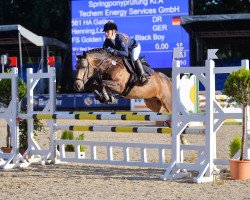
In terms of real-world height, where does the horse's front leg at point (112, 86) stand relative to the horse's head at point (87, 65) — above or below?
below

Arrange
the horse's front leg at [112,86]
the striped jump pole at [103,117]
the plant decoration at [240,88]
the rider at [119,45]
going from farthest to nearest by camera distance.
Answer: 1. the rider at [119,45]
2. the horse's front leg at [112,86]
3. the striped jump pole at [103,117]
4. the plant decoration at [240,88]

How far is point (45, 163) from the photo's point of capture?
31.2 ft

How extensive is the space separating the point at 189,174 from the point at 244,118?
105 centimetres

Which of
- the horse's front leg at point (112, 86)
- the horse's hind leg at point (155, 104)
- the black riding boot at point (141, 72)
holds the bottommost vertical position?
the horse's hind leg at point (155, 104)

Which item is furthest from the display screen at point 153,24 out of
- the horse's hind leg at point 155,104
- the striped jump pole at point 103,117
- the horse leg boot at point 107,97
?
the striped jump pole at point 103,117

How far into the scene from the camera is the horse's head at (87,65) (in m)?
8.81

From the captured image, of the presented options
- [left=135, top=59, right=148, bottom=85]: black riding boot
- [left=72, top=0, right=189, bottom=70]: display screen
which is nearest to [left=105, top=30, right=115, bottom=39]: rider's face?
[left=135, top=59, right=148, bottom=85]: black riding boot

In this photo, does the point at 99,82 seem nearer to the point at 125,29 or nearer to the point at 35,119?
the point at 35,119

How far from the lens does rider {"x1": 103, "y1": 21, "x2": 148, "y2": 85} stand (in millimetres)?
9445

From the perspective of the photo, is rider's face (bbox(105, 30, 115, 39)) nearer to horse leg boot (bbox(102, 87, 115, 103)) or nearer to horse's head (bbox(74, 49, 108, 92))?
horse's head (bbox(74, 49, 108, 92))

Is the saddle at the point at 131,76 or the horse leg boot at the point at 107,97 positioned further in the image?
the saddle at the point at 131,76

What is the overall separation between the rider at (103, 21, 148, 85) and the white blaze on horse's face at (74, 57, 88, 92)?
0.54 metres

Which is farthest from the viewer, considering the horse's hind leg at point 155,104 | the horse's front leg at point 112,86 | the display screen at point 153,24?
the display screen at point 153,24

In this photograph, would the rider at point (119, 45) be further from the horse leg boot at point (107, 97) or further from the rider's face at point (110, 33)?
the horse leg boot at point (107, 97)
